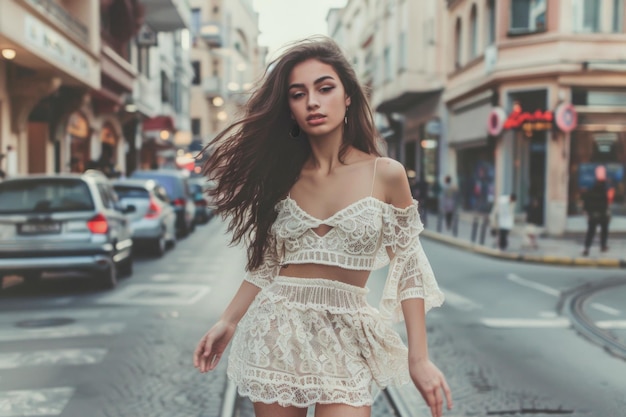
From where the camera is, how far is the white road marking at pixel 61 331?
744cm

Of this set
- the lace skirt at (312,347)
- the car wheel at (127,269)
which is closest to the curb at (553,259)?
the car wheel at (127,269)

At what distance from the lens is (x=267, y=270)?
2752 mm

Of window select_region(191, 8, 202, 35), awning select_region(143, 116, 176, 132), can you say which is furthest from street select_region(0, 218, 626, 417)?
window select_region(191, 8, 202, 35)

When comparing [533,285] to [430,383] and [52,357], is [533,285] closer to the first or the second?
[52,357]

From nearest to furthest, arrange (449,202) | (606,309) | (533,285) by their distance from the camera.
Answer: (606,309) → (533,285) → (449,202)

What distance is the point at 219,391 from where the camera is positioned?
5531 mm

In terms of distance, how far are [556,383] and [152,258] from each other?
443 inches

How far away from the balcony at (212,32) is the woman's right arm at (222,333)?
70205 mm

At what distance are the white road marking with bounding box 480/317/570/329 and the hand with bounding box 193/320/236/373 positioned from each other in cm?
597

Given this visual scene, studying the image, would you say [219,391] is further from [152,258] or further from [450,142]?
[450,142]

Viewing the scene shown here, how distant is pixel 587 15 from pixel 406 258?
2297 cm

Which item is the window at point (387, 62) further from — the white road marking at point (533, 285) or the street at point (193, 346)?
the street at point (193, 346)

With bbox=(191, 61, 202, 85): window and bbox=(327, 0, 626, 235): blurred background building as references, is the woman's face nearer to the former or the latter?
bbox=(327, 0, 626, 235): blurred background building

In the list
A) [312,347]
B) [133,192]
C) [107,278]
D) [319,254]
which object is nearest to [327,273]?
[319,254]
